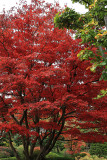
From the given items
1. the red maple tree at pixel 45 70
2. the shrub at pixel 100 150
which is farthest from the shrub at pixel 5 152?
the shrub at pixel 100 150

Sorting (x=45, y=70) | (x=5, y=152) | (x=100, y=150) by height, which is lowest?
(x=100, y=150)

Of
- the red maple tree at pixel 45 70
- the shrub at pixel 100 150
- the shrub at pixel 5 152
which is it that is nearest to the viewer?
the red maple tree at pixel 45 70

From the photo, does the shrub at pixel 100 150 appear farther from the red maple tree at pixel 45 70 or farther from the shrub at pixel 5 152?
the red maple tree at pixel 45 70

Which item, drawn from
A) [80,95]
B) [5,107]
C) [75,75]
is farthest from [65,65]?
[5,107]

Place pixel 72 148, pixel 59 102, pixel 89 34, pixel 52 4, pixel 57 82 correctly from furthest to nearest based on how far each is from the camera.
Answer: pixel 72 148
pixel 52 4
pixel 57 82
pixel 59 102
pixel 89 34

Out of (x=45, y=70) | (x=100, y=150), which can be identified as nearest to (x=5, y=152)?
(x=100, y=150)

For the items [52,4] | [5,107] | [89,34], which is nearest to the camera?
[89,34]

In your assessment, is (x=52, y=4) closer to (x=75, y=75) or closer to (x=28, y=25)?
(x=28, y=25)

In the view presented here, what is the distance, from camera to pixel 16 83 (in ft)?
18.6

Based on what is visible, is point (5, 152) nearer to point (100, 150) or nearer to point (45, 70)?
point (100, 150)

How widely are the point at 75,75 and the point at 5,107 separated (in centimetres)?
382

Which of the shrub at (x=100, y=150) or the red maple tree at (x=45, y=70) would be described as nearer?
the red maple tree at (x=45, y=70)

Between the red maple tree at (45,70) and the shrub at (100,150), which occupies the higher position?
the red maple tree at (45,70)

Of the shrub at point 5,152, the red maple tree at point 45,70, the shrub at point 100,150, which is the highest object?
the red maple tree at point 45,70
